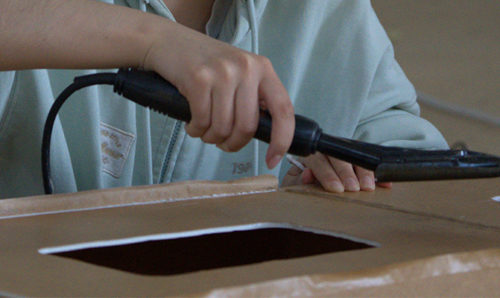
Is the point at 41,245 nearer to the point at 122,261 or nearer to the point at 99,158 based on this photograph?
the point at 122,261

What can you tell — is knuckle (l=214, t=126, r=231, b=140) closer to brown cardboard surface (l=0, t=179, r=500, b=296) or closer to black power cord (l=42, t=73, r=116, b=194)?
brown cardboard surface (l=0, t=179, r=500, b=296)

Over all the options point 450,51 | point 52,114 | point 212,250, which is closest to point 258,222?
point 212,250

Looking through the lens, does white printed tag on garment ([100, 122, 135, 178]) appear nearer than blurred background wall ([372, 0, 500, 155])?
Yes

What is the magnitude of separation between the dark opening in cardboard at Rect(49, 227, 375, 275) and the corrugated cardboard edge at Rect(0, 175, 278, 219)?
11 centimetres

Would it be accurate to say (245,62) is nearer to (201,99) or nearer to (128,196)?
(201,99)

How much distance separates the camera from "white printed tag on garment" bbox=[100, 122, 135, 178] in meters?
0.94

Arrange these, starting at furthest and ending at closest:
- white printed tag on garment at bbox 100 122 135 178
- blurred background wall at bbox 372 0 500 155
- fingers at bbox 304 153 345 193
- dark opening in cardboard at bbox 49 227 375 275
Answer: blurred background wall at bbox 372 0 500 155
white printed tag on garment at bbox 100 122 135 178
fingers at bbox 304 153 345 193
dark opening in cardboard at bbox 49 227 375 275

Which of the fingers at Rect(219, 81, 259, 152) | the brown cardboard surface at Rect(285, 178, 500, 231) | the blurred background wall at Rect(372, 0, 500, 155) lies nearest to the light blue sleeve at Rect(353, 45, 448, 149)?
the brown cardboard surface at Rect(285, 178, 500, 231)

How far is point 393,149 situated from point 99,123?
0.48m

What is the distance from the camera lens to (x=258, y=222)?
21.7 inches

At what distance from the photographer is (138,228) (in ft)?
1.69

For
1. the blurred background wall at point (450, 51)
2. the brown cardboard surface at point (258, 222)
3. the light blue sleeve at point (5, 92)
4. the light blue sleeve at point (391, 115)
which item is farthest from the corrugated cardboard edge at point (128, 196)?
the blurred background wall at point (450, 51)

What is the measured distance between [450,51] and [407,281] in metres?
2.68

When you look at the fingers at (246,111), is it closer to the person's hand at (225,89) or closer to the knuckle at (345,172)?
the person's hand at (225,89)
